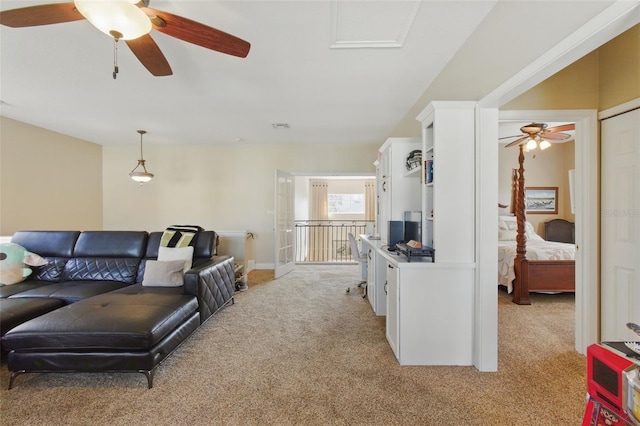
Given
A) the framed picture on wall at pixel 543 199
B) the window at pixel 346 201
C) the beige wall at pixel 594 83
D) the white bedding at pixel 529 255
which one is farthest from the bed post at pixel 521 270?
the window at pixel 346 201

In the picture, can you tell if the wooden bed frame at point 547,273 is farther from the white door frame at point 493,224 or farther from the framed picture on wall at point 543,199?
the framed picture on wall at point 543,199

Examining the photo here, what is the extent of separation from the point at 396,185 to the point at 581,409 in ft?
7.16

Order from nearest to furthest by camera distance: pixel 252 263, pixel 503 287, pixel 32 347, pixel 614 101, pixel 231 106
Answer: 1. pixel 32 347
2. pixel 614 101
3. pixel 231 106
4. pixel 503 287
5. pixel 252 263


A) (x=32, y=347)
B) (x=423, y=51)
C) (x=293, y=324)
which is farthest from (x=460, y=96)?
(x=32, y=347)

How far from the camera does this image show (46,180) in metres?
4.54

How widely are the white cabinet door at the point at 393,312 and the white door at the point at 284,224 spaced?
9.16 feet

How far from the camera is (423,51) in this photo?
2318mm

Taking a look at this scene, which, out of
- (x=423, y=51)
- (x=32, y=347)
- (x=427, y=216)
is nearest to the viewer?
(x=32, y=347)

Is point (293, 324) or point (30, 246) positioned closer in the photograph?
point (293, 324)

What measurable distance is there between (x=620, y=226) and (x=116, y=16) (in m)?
Result: 3.41

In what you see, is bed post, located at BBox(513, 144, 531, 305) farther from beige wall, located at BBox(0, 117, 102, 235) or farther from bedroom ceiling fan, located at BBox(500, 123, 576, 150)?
beige wall, located at BBox(0, 117, 102, 235)

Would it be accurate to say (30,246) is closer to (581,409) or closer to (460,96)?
(460,96)

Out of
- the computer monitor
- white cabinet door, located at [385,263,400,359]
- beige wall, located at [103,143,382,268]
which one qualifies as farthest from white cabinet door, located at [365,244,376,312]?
beige wall, located at [103,143,382,268]

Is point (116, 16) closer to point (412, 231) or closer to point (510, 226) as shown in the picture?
point (412, 231)
